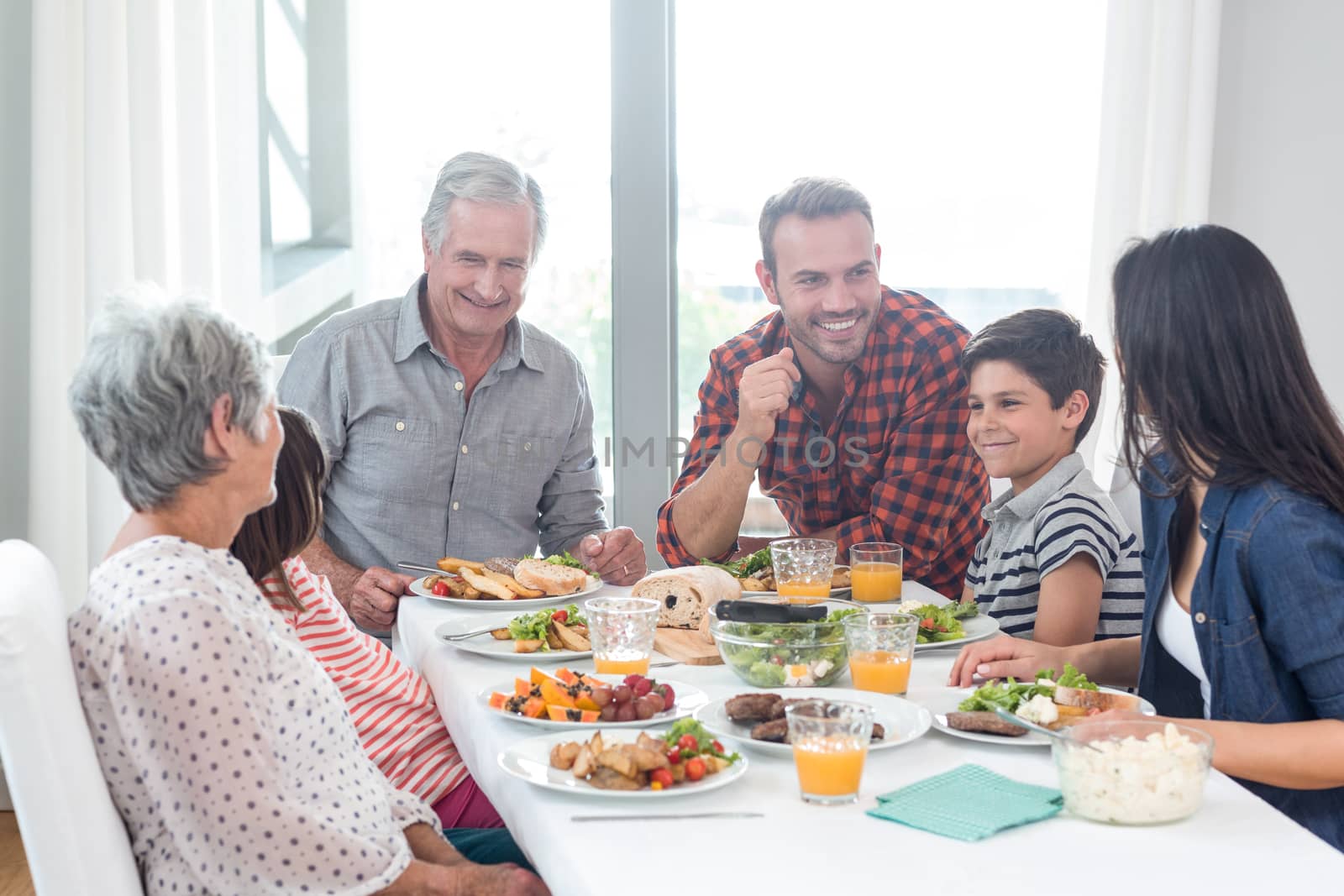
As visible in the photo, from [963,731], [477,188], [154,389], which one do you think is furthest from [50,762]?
[477,188]

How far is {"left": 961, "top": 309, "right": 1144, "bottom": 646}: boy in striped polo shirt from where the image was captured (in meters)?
1.92

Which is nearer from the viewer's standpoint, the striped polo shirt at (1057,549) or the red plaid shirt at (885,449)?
the striped polo shirt at (1057,549)

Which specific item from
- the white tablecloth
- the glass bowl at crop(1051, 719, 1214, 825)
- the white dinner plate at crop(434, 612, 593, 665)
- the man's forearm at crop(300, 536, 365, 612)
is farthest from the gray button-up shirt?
the glass bowl at crop(1051, 719, 1214, 825)

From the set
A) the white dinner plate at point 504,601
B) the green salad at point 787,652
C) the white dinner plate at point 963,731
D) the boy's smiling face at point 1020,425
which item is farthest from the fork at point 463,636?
the boy's smiling face at point 1020,425

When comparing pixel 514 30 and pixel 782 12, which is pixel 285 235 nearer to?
pixel 514 30

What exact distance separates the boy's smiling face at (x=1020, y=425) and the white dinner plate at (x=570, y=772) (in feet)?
3.50

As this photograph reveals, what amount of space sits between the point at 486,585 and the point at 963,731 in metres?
1.04

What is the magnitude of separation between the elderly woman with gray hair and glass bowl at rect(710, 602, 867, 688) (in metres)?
0.39

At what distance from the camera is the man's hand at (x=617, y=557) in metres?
2.38

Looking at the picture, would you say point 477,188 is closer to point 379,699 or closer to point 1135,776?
→ point 379,699

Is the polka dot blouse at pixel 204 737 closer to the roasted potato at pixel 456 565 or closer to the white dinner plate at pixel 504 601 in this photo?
the white dinner plate at pixel 504 601

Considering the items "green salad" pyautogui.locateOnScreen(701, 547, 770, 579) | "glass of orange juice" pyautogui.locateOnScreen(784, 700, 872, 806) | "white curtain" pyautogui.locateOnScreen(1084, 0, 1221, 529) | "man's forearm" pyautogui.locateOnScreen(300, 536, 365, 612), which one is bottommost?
"man's forearm" pyautogui.locateOnScreen(300, 536, 365, 612)

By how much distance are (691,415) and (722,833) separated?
280cm

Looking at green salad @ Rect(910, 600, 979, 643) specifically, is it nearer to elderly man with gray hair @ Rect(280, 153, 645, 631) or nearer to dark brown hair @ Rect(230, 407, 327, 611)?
dark brown hair @ Rect(230, 407, 327, 611)
